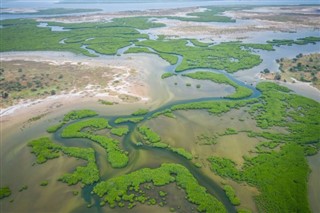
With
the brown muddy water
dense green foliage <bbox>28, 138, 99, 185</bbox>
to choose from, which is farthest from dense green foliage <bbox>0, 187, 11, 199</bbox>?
dense green foliage <bbox>28, 138, 99, 185</bbox>

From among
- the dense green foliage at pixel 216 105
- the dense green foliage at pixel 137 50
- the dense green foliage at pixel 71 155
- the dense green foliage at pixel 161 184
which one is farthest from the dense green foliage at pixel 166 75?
the dense green foliage at pixel 161 184

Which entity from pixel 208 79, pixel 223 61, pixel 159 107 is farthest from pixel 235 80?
pixel 159 107

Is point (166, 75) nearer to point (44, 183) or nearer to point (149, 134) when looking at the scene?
point (149, 134)

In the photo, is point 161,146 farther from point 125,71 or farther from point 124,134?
point 125,71

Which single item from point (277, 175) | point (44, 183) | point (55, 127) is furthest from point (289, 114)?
point (44, 183)

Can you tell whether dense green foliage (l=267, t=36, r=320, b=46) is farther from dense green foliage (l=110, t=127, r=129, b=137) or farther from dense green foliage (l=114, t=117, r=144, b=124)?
dense green foliage (l=110, t=127, r=129, b=137)

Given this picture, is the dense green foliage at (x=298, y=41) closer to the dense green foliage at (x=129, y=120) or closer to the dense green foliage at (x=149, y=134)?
the dense green foliage at (x=129, y=120)
